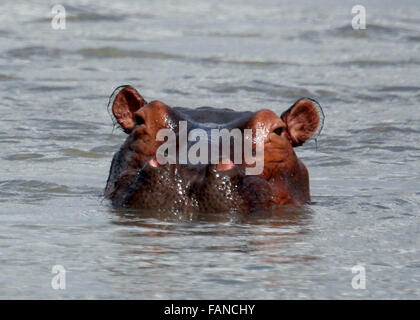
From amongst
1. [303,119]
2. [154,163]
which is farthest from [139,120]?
[303,119]

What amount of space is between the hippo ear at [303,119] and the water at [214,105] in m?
0.51

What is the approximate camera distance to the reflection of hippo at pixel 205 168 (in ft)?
22.4

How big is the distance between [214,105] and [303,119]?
16.7ft

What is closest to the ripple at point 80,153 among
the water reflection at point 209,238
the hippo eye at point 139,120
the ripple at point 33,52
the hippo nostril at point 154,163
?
the hippo eye at point 139,120

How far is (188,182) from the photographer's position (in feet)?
22.5

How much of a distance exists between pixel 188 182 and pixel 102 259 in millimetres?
844

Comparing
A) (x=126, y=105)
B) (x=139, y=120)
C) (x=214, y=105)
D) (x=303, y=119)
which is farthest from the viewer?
(x=214, y=105)

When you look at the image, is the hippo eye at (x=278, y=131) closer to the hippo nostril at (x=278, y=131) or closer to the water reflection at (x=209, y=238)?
the hippo nostril at (x=278, y=131)

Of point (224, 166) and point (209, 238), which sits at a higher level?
point (224, 166)

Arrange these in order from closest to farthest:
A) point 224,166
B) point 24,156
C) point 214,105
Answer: point 224,166
point 24,156
point 214,105

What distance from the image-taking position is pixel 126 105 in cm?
792

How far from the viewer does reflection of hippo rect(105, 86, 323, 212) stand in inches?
269

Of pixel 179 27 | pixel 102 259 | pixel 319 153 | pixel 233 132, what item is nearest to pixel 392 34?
pixel 179 27

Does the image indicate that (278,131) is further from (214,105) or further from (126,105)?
(214,105)
